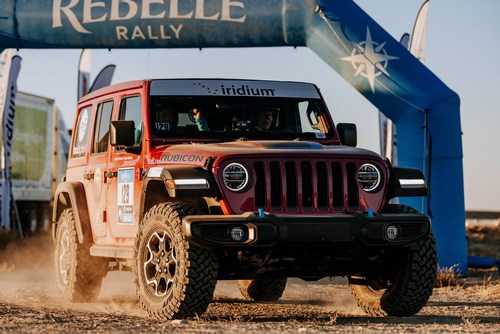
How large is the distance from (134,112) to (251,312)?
2067 mm

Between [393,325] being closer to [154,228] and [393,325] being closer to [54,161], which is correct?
[154,228]

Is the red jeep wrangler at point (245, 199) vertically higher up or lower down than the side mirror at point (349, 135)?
lower down

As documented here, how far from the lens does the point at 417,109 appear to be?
13148 millimetres

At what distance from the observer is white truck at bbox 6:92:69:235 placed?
1017 inches

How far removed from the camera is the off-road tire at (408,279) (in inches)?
320

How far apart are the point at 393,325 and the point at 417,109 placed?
5.94 metres

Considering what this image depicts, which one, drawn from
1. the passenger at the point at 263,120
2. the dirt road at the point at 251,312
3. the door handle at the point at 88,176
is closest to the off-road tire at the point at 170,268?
the dirt road at the point at 251,312

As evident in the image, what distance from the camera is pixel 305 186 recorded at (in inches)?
310

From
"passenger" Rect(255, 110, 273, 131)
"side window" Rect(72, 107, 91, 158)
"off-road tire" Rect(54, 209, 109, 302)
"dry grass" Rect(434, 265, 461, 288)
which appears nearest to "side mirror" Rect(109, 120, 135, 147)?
"passenger" Rect(255, 110, 273, 131)

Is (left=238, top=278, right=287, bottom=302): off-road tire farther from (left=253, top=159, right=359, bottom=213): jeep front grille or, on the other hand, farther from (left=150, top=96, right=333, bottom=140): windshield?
(left=253, top=159, right=359, bottom=213): jeep front grille

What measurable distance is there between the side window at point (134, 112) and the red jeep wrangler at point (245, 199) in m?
0.02

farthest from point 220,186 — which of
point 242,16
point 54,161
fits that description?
point 54,161

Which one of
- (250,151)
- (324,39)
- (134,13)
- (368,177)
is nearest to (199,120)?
(250,151)

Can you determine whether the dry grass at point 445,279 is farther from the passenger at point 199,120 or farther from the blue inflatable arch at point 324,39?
the passenger at point 199,120
